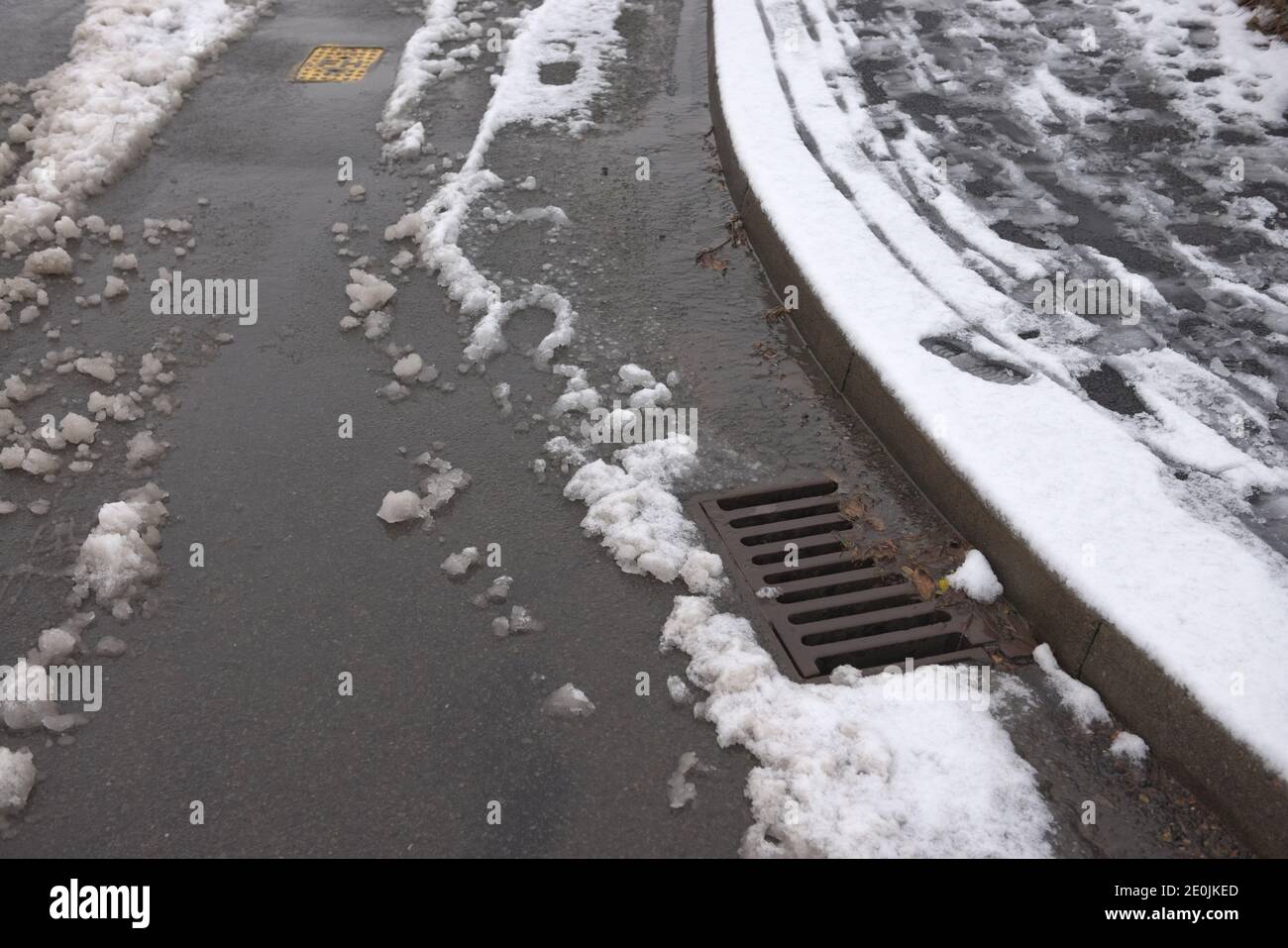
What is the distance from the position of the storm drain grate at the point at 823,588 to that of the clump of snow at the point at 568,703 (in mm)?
743

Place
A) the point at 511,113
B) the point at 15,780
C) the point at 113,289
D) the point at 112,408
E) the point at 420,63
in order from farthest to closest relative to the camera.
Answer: the point at 420,63 < the point at 511,113 < the point at 113,289 < the point at 112,408 < the point at 15,780

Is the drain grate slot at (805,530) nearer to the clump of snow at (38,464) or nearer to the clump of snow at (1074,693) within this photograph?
the clump of snow at (1074,693)

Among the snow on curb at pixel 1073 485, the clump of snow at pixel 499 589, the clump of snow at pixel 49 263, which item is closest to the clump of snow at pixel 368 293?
the clump of snow at pixel 49 263

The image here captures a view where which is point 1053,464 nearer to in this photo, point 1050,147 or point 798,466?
point 798,466

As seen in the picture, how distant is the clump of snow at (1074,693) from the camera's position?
118 inches

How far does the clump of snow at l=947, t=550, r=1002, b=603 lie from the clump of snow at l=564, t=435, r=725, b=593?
88 cm

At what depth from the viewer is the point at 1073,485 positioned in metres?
3.46

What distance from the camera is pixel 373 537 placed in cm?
364

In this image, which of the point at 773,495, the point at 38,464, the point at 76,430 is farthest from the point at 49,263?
the point at 773,495

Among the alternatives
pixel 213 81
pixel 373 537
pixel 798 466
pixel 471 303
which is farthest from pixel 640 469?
pixel 213 81

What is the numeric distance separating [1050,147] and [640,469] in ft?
12.8

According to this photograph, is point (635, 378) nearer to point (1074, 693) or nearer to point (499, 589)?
point (499, 589)

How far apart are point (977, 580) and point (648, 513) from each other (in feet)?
4.21
